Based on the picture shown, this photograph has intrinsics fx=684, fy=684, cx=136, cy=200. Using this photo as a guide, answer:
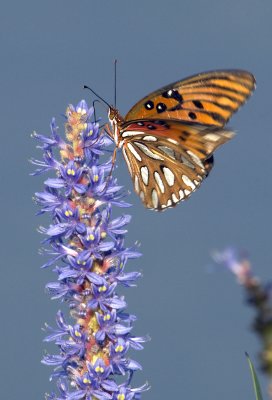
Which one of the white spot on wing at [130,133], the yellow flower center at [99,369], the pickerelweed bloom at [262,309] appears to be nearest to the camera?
the pickerelweed bloom at [262,309]

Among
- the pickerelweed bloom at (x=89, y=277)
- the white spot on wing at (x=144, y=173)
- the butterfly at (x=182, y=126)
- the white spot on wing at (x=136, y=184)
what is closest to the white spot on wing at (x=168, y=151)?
the butterfly at (x=182, y=126)

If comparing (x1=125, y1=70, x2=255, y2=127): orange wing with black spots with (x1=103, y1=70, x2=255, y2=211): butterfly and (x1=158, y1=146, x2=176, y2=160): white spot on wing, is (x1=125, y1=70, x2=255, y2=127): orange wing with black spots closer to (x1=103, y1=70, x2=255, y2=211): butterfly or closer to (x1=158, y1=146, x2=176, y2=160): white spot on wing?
(x1=103, y1=70, x2=255, y2=211): butterfly

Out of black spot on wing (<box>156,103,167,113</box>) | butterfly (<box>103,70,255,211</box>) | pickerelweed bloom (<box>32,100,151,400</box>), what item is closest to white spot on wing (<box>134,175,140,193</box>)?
butterfly (<box>103,70,255,211</box>)

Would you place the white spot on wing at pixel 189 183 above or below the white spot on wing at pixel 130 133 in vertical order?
below

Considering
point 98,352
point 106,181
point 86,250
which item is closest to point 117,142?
point 106,181

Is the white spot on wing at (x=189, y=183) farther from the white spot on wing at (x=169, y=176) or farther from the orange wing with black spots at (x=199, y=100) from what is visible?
the orange wing with black spots at (x=199, y=100)

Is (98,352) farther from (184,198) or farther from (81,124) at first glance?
(184,198)

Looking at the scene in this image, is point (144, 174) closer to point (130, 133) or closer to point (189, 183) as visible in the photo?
point (130, 133)

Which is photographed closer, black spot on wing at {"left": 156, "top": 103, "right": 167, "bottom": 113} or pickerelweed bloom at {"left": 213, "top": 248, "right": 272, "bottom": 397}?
pickerelweed bloom at {"left": 213, "top": 248, "right": 272, "bottom": 397}
